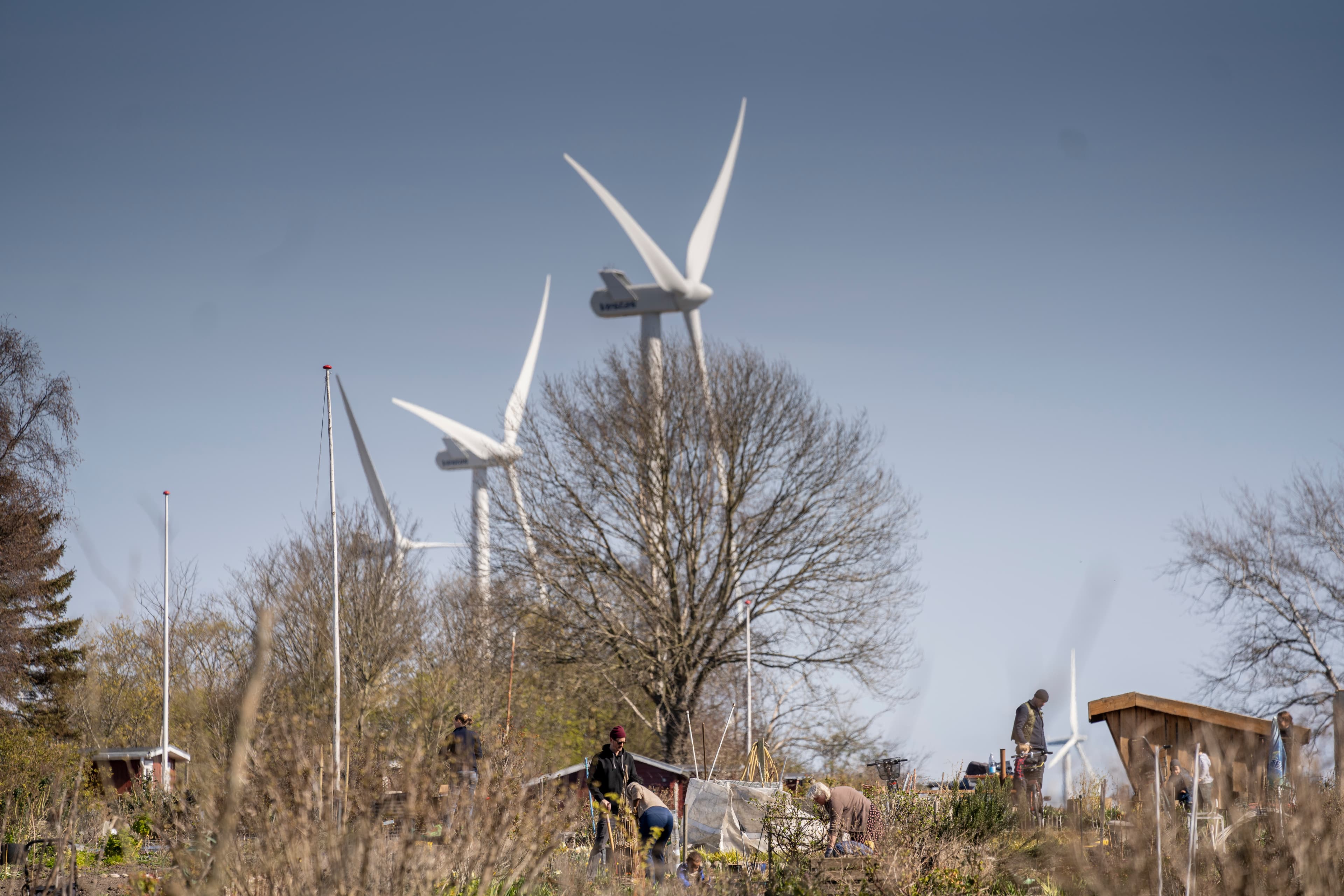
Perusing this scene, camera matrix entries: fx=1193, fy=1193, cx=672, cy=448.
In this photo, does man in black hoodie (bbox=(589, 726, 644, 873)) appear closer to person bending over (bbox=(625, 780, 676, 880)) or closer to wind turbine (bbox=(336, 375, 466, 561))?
person bending over (bbox=(625, 780, 676, 880))

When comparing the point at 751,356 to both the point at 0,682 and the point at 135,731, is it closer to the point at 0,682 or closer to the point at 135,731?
the point at 0,682

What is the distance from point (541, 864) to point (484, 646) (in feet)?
72.3

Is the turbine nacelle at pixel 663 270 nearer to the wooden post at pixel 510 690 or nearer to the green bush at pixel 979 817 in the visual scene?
the wooden post at pixel 510 690

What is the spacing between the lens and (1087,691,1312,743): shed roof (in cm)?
1383

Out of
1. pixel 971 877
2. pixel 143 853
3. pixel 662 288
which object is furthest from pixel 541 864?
pixel 662 288

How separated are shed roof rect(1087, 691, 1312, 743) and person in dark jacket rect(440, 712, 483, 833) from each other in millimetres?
7124

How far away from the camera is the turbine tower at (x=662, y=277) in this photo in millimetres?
33281

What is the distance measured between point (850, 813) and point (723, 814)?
7.84 feet

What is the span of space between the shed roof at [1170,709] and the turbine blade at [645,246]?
20.5 meters

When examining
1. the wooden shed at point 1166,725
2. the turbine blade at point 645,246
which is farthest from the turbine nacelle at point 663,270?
the wooden shed at point 1166,725

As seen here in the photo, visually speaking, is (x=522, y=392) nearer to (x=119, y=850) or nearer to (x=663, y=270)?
(x=663, y=270)

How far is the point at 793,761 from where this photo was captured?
26.9 meters

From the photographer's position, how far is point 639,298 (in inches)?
1320

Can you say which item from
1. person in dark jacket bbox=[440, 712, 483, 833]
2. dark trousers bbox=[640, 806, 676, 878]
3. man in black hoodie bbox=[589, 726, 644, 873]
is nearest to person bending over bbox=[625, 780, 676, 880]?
dark trousers bbox=[640, 806, 676, 878]
